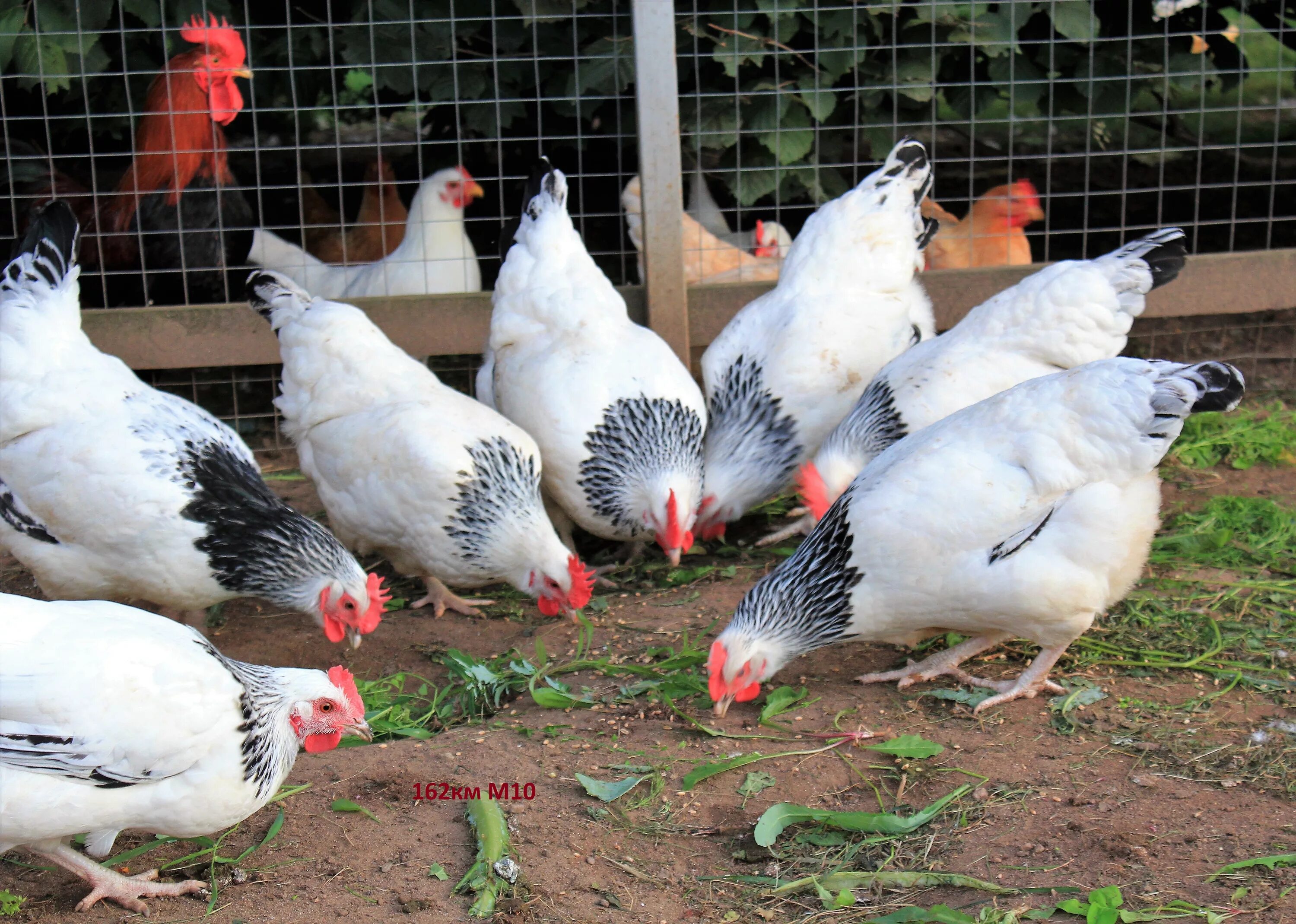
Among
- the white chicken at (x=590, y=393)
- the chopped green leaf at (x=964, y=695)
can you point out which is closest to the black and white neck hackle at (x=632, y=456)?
the white chicken at (x=590, y=393)

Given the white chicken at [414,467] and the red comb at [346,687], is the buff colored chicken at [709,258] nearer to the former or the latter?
the white chicken at [414,467]

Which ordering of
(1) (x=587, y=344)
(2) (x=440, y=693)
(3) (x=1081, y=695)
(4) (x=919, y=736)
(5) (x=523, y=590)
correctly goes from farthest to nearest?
(1) (x=587, y=344) → (5) (x=523, y=590) → (2) (x=440, y=693) → (3) (x=1081, y=695) → (4) (x=919, y=736)

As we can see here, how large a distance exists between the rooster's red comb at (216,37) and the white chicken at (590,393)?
147 centimetres

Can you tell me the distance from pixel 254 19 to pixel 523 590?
3.22 m

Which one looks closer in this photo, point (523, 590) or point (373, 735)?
point (373, 735)

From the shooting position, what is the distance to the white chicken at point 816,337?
4012 mm

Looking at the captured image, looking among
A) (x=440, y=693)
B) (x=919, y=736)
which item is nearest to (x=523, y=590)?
(x=440, y=693)

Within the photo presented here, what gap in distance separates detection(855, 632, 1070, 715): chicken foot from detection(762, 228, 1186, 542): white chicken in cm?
62

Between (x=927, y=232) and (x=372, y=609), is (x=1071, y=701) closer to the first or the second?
(x=372, y=609)

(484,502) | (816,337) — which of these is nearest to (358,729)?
(484,502)

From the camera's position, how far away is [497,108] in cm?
463

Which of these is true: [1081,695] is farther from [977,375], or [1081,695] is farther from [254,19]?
[254,19]

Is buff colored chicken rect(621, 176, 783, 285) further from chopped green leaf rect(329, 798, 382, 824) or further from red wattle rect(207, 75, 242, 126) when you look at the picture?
chopped green leaf rect(329, 798, 382, 824)

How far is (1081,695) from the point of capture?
2908 millimetres
